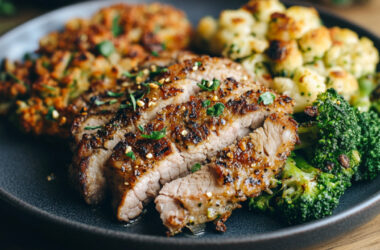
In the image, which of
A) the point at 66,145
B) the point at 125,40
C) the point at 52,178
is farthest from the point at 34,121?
the point at 125,40

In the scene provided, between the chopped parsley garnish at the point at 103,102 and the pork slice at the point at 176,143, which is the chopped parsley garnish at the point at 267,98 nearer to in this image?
the pork slice at the point at 176,143

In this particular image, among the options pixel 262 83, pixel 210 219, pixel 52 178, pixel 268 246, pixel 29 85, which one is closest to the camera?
pixel 268 246

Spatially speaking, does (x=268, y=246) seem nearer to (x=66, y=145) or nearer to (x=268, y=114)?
(x=268, y=114)

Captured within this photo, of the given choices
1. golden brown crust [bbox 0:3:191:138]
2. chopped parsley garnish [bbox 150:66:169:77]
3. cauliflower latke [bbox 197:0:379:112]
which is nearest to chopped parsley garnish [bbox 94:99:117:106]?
golden brown crust [bbox 0:3:191:138]

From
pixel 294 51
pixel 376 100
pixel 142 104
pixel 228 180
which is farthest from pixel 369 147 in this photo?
pixel 142 104

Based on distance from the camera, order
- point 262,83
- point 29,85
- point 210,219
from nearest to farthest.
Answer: point 210,219 → point 262,83 → point 29,85

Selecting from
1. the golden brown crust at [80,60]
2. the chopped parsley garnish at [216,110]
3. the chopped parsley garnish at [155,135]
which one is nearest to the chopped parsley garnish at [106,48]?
the golden brown crust at [80,60]
